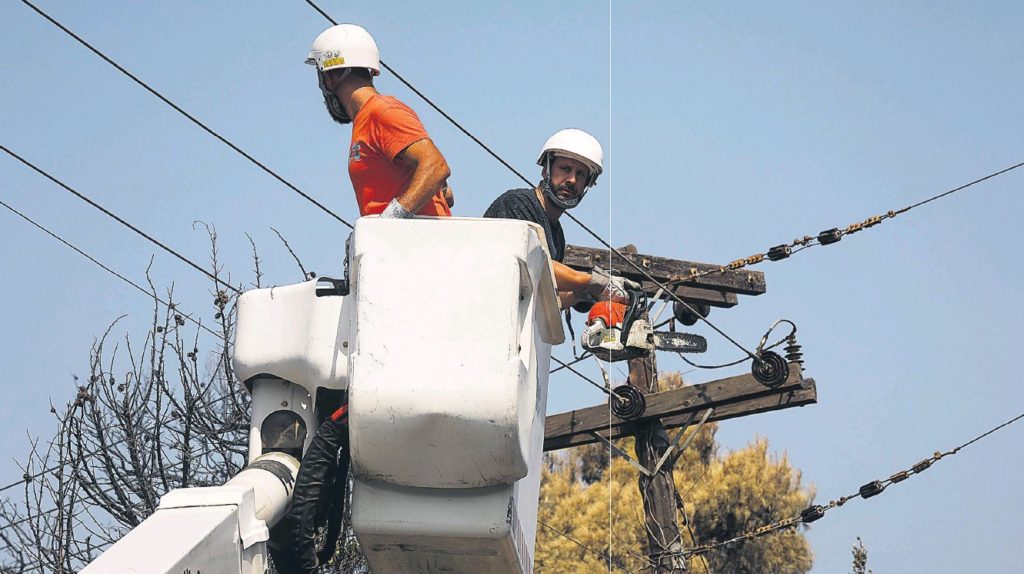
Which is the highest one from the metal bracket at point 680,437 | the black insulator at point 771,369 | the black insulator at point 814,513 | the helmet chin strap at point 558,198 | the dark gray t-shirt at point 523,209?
the black insulator at point 771,369

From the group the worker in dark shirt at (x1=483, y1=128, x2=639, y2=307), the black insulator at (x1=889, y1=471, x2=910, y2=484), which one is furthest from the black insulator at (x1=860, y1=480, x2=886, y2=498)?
the worker in dark shirt at (x1=483, y1=128, x2=639, y2=307)

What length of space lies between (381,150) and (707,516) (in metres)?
19.6

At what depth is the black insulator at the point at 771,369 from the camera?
13.2 meters

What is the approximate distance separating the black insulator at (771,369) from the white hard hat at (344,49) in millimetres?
8423

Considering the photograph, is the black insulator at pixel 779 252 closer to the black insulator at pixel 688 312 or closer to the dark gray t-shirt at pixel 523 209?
the black insulator at pixel 688 312

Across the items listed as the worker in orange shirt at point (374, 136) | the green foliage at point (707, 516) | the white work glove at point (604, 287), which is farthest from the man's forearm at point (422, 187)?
the green foliage at point (707, 516)

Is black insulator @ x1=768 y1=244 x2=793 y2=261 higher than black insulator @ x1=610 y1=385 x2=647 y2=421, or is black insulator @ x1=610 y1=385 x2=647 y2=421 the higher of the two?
black insulator @ x1=768 y1=244 x2=793 y2=261

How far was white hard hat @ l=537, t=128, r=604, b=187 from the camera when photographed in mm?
6457

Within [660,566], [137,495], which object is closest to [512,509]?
[137,495]

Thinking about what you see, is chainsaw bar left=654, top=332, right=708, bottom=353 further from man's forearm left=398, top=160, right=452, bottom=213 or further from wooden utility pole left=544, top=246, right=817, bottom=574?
man's forearm left=398, top=160, right=452, bottom=213

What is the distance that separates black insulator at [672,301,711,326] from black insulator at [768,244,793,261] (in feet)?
3.76

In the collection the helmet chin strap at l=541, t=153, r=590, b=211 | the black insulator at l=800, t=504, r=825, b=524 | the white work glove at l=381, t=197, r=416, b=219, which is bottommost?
the white work glove at l=381, t=197, r=416, b=219

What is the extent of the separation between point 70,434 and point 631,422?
21.7 feet

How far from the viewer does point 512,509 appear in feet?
15.1
